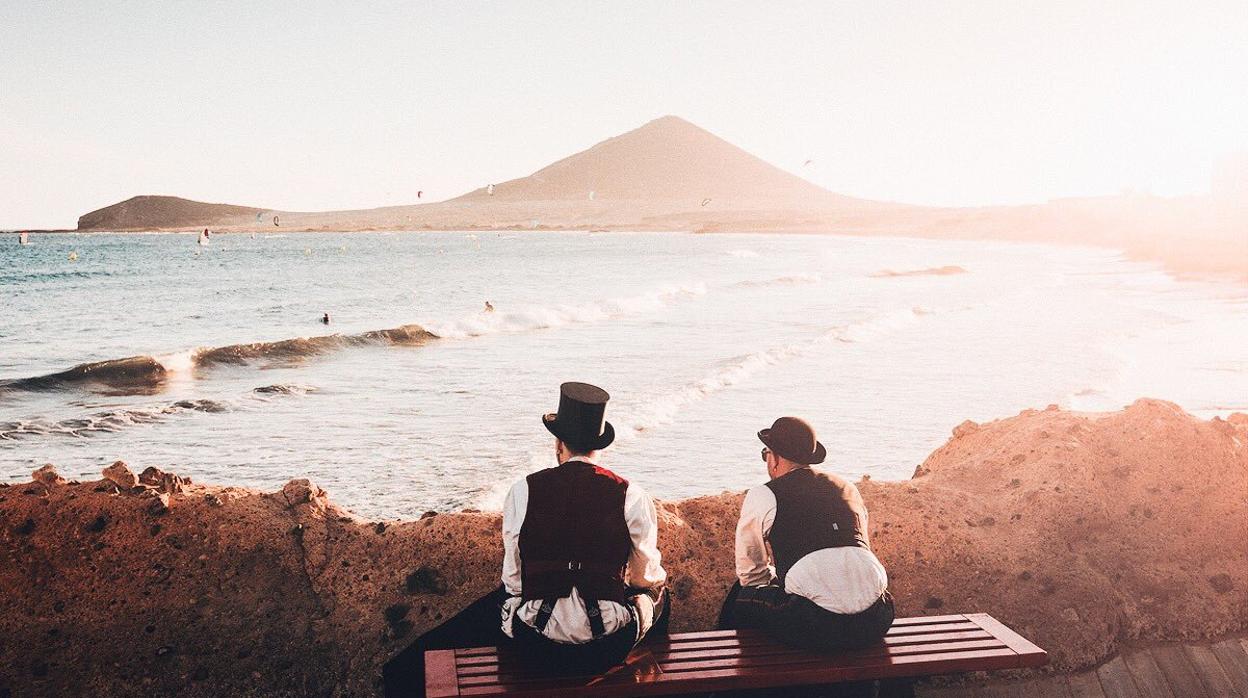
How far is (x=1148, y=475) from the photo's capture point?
5.46m

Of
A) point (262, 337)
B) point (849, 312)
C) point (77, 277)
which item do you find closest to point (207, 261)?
point (77, 277)

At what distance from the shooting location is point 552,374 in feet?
54.6

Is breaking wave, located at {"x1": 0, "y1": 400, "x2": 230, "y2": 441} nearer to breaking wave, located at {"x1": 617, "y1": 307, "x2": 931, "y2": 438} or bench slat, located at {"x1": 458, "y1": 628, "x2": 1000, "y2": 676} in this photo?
breaking wave, located at {"x1": 617, "y1": 307, "x2": 931, "y2": 438}

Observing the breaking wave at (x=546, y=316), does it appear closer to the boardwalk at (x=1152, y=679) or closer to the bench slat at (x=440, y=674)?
the boardwalk at (x=1152, y=679)

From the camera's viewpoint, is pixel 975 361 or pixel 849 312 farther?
pixel 849 312

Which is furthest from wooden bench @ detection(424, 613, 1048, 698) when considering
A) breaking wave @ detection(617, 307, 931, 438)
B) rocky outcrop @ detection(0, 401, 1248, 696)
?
breaking wave @ detection(617, 307, 931, 438)

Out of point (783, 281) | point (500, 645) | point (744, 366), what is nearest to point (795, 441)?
point (500, 645)

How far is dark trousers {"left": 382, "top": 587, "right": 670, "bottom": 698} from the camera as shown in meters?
3.54

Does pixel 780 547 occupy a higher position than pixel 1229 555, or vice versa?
pixel 780 547

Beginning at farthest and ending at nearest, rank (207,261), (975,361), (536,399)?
1. (207,261)
2. (975,361)
3. (536,399)

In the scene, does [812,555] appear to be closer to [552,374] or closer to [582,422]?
[582,422]

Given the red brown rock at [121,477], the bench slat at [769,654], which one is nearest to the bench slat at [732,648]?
the bench slat at [769,654]

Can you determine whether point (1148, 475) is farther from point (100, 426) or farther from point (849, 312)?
point (849, 312)

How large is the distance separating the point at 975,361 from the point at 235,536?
14.9m
